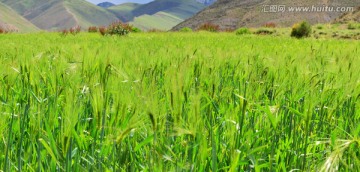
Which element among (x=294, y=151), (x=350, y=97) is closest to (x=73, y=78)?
(x=294, y=151)

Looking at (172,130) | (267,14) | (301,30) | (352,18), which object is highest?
(267,14)

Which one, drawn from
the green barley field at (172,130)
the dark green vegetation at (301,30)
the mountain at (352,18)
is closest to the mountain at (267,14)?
the mountain at (352,18)

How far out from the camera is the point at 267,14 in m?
63.1

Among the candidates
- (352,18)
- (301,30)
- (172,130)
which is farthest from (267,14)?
(172,130)

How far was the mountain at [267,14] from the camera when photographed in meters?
59.9

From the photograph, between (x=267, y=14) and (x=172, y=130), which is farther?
(x=267, y=14)

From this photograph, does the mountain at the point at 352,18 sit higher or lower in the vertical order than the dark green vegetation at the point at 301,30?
higher

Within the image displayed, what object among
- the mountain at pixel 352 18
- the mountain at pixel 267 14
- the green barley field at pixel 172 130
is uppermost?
the mountain at pixel 267 14

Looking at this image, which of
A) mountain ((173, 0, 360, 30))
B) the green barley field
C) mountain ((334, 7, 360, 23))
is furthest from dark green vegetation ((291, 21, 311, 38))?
mountain ((173, 0, 360, 30))

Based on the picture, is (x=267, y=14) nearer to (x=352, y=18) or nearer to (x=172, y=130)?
(x=352, y=18)

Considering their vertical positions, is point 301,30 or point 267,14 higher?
point 267,14

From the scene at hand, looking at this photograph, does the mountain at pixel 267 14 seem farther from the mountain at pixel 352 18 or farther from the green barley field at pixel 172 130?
the green barley field at pixel 172 130

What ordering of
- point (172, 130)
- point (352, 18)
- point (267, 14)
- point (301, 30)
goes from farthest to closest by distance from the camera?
point (267, 14), point (352, 18), point (301, 30), point (172, 130)

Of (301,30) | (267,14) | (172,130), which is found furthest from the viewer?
(267,14)
